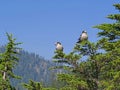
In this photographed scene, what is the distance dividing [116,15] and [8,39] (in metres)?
14.2

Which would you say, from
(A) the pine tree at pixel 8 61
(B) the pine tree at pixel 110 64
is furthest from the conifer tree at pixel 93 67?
(A) the pine tree at pixel 8 61

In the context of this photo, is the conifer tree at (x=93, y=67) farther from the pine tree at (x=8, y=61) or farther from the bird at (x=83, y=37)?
the pine tree at (x=8, y=61)

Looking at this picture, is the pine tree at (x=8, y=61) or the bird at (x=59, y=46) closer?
the bird at (x=59, y=46)

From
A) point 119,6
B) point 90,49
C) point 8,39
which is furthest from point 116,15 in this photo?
point 8,39

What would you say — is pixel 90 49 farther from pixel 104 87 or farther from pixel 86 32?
pixel 86 32

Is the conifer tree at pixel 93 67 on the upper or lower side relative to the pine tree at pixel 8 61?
lower

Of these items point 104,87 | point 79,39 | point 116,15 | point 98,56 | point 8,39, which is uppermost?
point 8,39

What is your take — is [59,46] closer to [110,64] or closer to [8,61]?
[110,64]

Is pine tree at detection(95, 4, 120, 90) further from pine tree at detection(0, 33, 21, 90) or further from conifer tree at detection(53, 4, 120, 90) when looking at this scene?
pine tree at detection(0, 33, 21, 90)

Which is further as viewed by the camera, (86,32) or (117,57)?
(86,32)

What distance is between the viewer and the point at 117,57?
54.0 feet

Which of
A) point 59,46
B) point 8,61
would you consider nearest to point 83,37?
point 59,46

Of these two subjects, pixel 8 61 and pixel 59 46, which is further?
pixel 8 61

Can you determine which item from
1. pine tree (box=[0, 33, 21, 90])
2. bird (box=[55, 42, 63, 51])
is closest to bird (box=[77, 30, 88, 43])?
bird (box=[55, 42, 63, 51])
